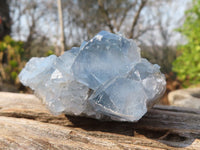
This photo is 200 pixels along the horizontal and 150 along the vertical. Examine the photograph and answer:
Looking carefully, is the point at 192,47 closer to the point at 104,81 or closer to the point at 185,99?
the point at 185,99

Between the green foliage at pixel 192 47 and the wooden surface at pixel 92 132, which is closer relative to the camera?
the wooden surface at pixel 92 132

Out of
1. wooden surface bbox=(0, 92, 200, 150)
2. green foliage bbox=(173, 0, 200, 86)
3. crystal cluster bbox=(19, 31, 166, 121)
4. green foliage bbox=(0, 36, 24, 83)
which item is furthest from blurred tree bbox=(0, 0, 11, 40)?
crystal cluster bbox=(19, 31, 166, 121)

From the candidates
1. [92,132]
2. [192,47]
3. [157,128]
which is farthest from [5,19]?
[157,128]

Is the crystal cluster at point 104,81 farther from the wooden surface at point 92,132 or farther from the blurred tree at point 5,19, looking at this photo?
the blurred tree at point 5,19

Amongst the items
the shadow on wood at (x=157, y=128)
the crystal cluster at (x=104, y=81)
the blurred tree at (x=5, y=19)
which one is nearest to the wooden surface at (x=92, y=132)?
the shadow on wood at (x=157, y=128)

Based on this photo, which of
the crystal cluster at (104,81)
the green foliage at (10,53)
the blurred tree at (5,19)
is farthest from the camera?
the blurred tree at (5,19)

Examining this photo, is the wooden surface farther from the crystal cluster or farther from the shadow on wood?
the crystal cluster
